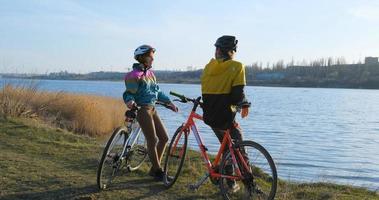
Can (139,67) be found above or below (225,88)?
above

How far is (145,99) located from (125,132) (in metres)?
0.50

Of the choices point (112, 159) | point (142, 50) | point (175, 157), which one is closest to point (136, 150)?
point (175, 157)

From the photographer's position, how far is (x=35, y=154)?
30.1 ft

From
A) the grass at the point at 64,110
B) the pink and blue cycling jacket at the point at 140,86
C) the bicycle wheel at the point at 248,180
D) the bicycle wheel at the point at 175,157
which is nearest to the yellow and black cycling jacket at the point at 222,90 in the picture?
the bicycle wheel at the point at 248,180

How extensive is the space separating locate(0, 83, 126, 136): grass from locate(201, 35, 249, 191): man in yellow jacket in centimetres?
969

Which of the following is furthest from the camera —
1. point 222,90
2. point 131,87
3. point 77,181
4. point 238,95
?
point 77,181

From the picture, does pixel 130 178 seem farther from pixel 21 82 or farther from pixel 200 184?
pixel 21 82

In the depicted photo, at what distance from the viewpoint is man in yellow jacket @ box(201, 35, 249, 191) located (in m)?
6.17

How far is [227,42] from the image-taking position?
248 inches

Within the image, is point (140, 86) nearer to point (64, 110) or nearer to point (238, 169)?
point (238, 169)

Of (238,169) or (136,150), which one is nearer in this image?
(238,169)

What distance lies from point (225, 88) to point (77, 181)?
7.59 feet

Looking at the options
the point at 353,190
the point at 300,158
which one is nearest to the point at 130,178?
the point at 353,190

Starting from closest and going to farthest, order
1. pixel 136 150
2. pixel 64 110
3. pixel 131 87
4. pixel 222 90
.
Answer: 1. pixel 222 90
2. pixel 131 87
3. pixel 136 150
4. pixel 64 110
